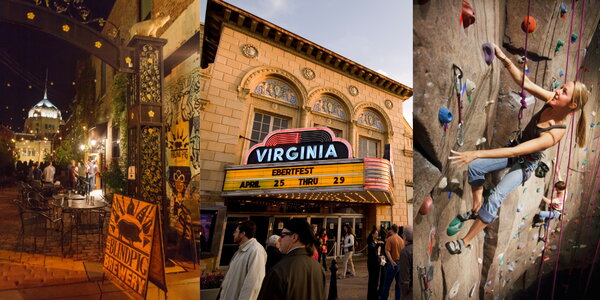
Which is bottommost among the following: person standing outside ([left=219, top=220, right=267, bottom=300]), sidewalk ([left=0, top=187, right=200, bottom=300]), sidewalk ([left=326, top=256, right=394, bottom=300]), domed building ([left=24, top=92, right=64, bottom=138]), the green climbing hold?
sidewalk ([left=326, top=256, right=394, bottom=300])

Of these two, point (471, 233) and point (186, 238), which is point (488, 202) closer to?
point (471, 233)

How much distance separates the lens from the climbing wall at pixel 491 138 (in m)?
2.11

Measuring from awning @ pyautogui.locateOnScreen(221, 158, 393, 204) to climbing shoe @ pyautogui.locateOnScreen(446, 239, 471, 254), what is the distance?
347 centimetres

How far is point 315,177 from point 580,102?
13.2 feet

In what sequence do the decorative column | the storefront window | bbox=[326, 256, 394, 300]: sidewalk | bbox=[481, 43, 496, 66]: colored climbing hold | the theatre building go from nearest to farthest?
the decorative column → bbox=[481, 43, 496, 66]: colored climbing hold → bbox=[326, 256, 394, 300]: sidewalk → the theatre building → the storefront window

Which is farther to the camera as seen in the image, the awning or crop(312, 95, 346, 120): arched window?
crop(312, 95, 346, 120): arched window

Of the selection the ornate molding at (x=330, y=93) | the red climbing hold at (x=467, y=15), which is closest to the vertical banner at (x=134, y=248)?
the red climbing hold at (x=467, y=15)

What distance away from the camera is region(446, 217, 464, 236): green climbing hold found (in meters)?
2.21

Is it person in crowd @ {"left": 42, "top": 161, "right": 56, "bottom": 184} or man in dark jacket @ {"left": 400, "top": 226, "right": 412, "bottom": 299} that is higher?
person in crowd @ {"left": 42, "top": 161, "right": 56, "bottom": 184}

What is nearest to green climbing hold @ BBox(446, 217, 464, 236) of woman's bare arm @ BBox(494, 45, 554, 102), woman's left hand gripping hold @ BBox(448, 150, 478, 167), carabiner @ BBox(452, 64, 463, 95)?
woman's left hand gripping hold @ BBox(448, 150, 478, 167)

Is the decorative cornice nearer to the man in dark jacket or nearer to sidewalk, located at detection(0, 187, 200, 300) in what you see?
the man in dark jacket

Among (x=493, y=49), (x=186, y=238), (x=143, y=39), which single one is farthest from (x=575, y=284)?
(x=143, y=39)

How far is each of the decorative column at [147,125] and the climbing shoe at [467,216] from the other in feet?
6.45

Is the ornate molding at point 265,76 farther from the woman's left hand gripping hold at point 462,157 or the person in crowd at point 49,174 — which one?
the woman's left hand gripping hold at point 462,157
